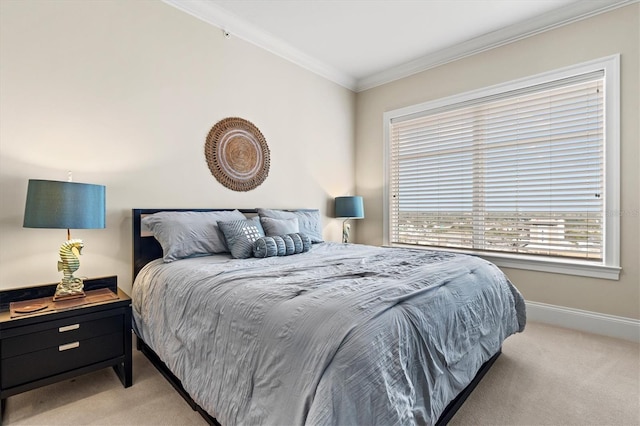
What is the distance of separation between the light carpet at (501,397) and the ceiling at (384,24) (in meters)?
2.91

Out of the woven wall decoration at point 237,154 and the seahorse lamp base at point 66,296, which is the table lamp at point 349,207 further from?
the seahorse lamp base at point 66,296

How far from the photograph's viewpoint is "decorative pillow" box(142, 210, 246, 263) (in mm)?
2260

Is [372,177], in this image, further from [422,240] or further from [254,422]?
[254,422]

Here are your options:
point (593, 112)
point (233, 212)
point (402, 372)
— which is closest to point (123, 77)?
point (233, 212)

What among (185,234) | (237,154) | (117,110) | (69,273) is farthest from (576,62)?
(69,273)

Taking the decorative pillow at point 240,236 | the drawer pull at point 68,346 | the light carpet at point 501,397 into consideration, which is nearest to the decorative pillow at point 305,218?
the decorative pillow at point 240,236

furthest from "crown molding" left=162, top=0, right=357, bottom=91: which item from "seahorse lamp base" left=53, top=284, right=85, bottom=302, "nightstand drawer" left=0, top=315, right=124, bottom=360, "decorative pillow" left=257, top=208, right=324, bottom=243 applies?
"nightstand drawer" left=0, top=315, right=124, bottom=360

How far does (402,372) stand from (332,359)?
30cm

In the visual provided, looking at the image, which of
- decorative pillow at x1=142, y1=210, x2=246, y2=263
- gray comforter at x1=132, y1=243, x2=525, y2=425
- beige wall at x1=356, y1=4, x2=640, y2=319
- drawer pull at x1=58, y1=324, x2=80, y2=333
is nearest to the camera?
gray comforter at x1=132, y1=243, x2=525, y2=425

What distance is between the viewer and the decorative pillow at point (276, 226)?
278cm

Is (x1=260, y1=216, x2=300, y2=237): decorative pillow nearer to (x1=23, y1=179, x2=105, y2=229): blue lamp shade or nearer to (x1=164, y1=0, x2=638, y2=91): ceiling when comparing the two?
(x1=23, y1=179, x2=105, y2=229): blue lamp shade

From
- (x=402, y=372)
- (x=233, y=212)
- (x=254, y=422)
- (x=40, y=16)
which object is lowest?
(x=254, y=422)

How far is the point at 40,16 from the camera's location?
2062 mm

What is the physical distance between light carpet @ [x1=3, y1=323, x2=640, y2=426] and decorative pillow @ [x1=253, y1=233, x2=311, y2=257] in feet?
3.38
